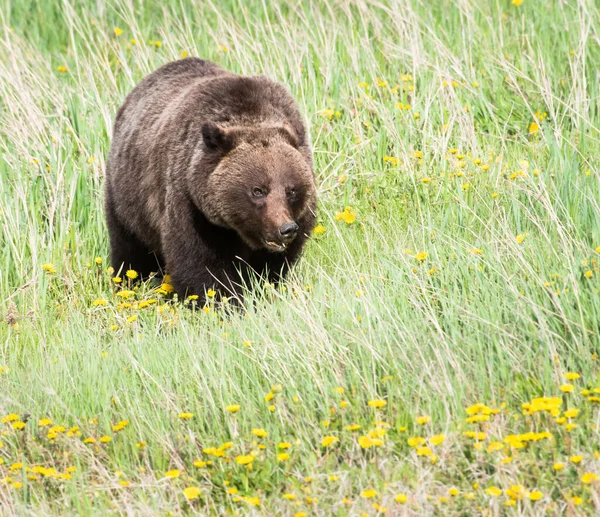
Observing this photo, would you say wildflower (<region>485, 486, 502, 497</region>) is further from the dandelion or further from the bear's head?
the dandelion

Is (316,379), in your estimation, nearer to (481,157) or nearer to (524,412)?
(524,412)

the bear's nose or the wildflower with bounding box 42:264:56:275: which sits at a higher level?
the bear's nose

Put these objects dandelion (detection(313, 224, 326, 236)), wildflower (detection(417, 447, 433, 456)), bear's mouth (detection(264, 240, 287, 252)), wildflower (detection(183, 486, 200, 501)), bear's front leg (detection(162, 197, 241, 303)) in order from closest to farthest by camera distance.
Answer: wildflower (detection(417, 447, 433, 456)), wildflower (detection(183, 486, 200, 501)), bear's mouth (detection(264, 240, 287, 252)), bear's front leg (detection(162, 197, 241, 303)), dandelion (detection(313, 224, 326, 236))

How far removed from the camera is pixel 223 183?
232 inches

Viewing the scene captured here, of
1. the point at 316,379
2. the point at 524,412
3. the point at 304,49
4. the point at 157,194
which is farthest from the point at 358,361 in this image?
the point at 304,49

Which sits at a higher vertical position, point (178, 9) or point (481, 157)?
point (178, 9)

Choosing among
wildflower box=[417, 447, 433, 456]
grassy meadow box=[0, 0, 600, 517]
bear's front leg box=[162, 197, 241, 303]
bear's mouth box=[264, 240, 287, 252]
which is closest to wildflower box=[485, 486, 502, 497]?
grassy meadow box=[0, 0, 600, 517]

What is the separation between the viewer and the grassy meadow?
3.69m

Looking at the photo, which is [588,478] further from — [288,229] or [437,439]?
[288,229]

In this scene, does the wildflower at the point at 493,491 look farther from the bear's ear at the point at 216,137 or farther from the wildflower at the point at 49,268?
the wildflower at the point at 49,268

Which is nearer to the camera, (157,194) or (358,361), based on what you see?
(358,361)

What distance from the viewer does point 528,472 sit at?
3.55 metres

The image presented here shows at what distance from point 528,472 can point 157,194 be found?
3557mm

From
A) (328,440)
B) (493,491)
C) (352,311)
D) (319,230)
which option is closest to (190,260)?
(319,230)
